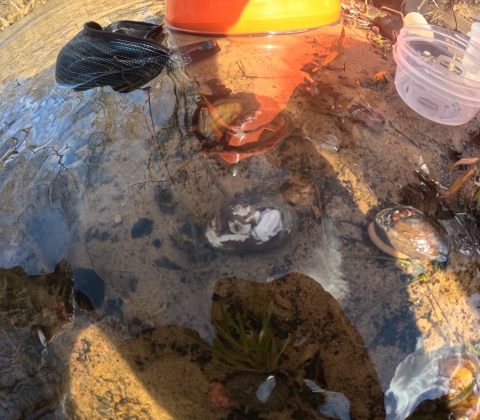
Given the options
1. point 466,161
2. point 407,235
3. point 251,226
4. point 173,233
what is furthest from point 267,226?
point 466,161

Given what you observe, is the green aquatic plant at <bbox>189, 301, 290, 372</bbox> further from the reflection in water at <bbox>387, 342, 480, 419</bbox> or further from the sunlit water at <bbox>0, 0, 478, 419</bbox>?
the reflection in water at <bbox>387, 342, 480, 419</bbox>

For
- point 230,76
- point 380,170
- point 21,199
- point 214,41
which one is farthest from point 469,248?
point 21,199

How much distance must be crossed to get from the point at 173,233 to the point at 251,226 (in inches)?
18.1

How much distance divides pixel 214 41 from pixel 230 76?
466 millimetres

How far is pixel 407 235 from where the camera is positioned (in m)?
2.03

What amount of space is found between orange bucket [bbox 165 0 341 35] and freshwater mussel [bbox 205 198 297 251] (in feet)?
5.62

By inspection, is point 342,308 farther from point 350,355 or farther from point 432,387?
point 432,387

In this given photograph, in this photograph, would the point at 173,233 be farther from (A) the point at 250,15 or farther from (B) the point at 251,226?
(A) the point at 250,15

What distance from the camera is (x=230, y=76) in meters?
2.87

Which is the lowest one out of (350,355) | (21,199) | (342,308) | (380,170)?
(350,355)

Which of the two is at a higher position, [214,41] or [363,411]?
[214,41]

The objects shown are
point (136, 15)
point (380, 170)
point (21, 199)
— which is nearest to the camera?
point (380, 170)

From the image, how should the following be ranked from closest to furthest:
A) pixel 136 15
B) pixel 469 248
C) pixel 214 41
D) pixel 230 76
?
pixel 469 248
pixel 230 76
pixel 214 41
pixel 136 15

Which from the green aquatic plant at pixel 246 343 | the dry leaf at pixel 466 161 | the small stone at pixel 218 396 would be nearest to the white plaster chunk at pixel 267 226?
the green aquatic plant at pixel 246 343
